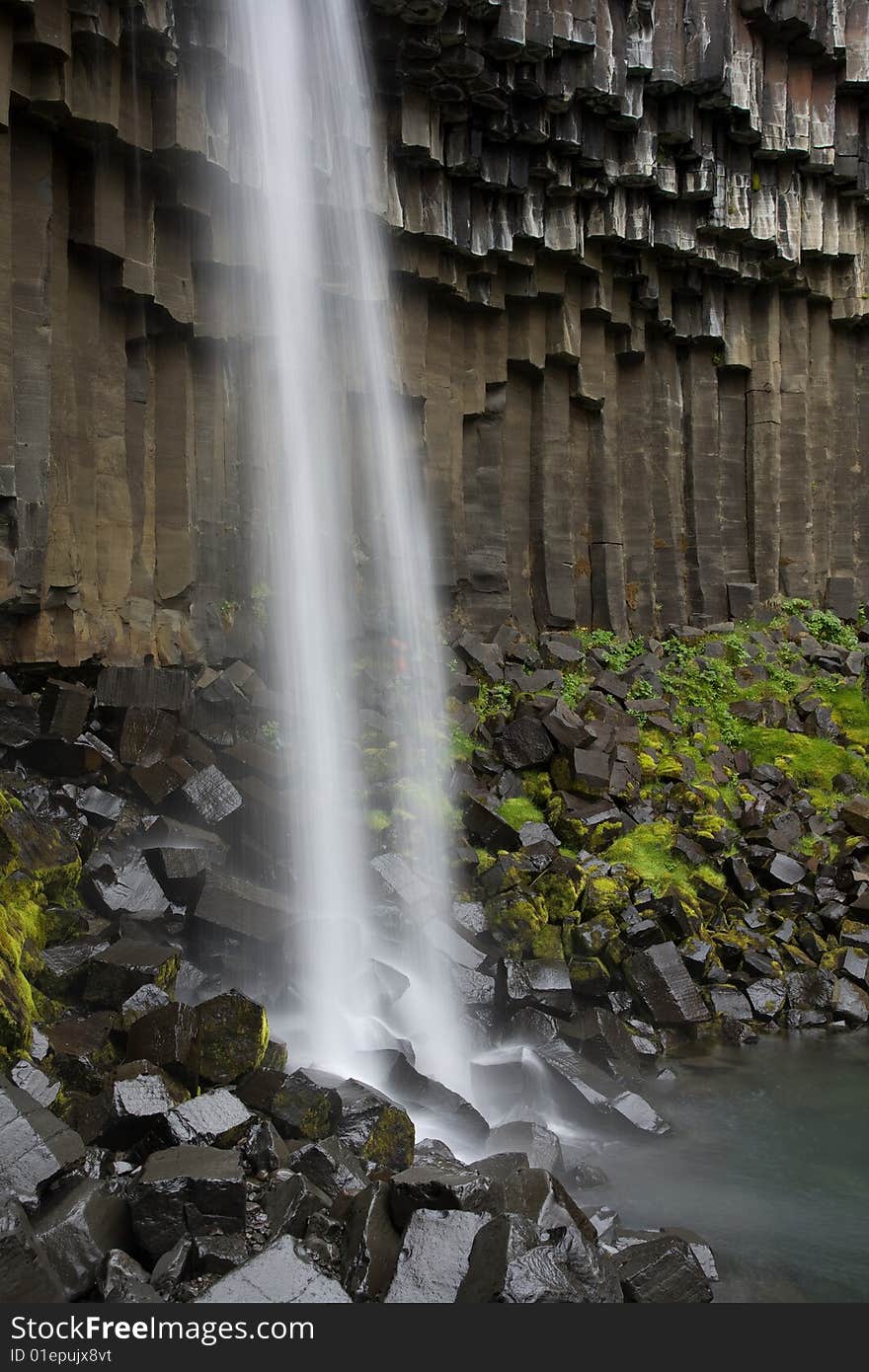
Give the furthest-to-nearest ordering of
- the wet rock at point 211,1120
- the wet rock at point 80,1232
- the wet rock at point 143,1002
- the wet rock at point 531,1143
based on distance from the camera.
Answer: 1. the wet rock at point 531,1143
2. the wet rock at point 143,1002
3. the wet rock at point 211,1120
4. the wet rock at point 80,1232

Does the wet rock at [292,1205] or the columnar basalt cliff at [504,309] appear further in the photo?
the columnar basalt cliff at [504,309]

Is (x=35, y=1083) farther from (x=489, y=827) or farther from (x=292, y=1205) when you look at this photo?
(x=489, y=827)

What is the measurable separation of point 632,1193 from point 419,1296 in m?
2.85

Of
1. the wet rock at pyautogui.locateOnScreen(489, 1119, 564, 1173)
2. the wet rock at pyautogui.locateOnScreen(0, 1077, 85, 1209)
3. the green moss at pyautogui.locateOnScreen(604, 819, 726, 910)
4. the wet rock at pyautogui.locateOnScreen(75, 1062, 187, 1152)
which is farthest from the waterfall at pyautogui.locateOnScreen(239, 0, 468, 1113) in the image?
the wet rock at pyautogui.locateOnScreen(0, 1077, 85, 1209)

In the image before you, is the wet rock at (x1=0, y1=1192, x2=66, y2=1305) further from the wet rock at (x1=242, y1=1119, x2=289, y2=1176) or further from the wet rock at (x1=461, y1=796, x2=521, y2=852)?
the wet rock at (x1=461, y1=796, x2=521, y2=852)

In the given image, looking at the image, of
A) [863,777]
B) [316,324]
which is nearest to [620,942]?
[863,777]

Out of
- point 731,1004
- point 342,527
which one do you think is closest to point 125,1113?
point 731,1004

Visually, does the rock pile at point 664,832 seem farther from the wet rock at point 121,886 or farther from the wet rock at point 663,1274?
the wet rock at point 663,1274

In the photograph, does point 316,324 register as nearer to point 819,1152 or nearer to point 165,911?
point 165,911

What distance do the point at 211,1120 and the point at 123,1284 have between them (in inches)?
45.8

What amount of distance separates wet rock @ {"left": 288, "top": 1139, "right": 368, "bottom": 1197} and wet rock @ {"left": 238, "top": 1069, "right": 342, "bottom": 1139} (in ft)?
1.19

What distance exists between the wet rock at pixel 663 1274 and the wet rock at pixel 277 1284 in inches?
61.1

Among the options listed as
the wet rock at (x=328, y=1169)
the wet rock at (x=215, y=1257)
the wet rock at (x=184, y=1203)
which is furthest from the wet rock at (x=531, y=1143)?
the wet rock at (x=215, y=1257)

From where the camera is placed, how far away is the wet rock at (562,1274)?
4.28m
